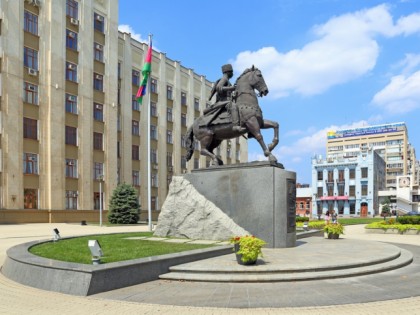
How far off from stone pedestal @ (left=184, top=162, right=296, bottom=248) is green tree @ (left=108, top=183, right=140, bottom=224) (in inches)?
994

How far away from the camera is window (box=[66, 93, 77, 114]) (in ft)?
135

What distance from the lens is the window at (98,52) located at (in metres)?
45.0

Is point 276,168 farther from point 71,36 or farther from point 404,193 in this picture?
point 404,193

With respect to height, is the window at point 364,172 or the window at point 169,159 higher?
the window at point 169,159

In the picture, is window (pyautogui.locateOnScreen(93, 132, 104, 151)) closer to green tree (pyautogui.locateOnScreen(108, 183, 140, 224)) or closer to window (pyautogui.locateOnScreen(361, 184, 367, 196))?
green tree (pyautogui.locateOnScreen(108, 183, 140, 224))

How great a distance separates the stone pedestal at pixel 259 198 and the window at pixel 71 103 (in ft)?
99.5

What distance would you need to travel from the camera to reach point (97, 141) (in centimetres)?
4478

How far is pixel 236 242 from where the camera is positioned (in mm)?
10281

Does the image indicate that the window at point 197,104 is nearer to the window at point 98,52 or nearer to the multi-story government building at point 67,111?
the multi-story government building at point 67,111

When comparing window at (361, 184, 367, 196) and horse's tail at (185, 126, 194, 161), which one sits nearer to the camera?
horse's tail at (185, 126, 194, 161)

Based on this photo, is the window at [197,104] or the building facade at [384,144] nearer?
the window at [197,104]

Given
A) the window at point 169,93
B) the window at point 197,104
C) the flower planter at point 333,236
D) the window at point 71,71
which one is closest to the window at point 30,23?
the window at point 71,71

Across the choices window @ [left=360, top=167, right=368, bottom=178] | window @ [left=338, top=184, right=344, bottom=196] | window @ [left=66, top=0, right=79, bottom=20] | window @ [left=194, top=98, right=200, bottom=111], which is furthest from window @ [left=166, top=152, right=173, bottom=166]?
window @ [left=360, top=167, right=368, bottom=178]

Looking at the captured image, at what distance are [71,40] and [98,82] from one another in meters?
5.60
